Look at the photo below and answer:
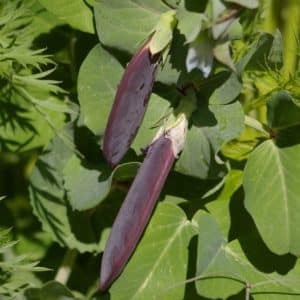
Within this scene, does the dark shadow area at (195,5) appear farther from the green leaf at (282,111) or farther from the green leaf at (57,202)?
the green leaf at (57,202)

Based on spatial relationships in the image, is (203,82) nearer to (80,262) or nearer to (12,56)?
(12,56)

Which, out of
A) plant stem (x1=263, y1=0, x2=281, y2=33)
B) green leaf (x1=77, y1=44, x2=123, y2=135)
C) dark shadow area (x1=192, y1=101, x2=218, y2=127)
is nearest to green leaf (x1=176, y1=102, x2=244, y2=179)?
dark shadow area (x1=192, y1=101, x2=218, y2=127)

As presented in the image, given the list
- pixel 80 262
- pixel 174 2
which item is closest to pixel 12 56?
pixel 174 2

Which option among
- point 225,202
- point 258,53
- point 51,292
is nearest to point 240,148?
point 225,202

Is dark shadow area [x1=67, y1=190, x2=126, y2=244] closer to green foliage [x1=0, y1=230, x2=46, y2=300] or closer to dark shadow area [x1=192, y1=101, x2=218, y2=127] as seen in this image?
green foliage [x1=0, y1=230, x2=46, y2=300]

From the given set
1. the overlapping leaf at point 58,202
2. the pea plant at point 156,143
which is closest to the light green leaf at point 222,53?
the pea plant at point 156,143

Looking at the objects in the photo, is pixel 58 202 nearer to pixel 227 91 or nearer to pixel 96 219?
pixel 96 219
